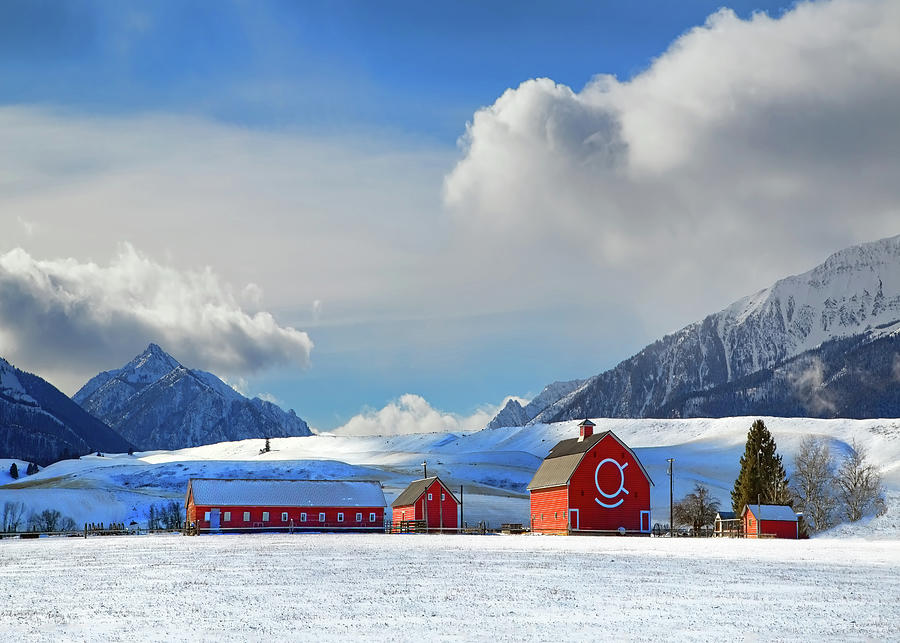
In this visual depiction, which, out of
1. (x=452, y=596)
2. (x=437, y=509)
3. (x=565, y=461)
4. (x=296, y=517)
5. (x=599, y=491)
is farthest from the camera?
(x=296, y=517)

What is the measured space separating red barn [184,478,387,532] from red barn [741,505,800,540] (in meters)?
36.8

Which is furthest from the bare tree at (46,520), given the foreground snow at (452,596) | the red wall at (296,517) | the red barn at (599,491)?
the foreground snow at (452,596)

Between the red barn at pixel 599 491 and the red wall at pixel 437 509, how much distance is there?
13.5 metres

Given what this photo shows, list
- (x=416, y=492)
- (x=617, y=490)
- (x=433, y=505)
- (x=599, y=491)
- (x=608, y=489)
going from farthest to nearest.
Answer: (x=416, y=492)
(x=433, y=505)
(x=617, y=490)
(x=608, y=489)
(x=599, y=491)

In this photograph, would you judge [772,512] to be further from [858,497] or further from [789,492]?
[858,497]

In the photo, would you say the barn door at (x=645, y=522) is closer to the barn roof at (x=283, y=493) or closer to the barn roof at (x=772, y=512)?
the barn roof at (x=772, y=512)

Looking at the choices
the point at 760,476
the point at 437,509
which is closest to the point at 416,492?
the point at 437,509

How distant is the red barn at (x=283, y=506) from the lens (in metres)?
97.6

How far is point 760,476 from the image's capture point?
304 ft

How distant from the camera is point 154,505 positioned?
150750 millimetres

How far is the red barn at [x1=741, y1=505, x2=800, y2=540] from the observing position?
8259cm

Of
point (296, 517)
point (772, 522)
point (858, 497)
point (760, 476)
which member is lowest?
point (296, 517)

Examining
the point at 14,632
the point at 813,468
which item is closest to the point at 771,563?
the point at 14,632

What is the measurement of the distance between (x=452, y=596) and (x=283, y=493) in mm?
73748
